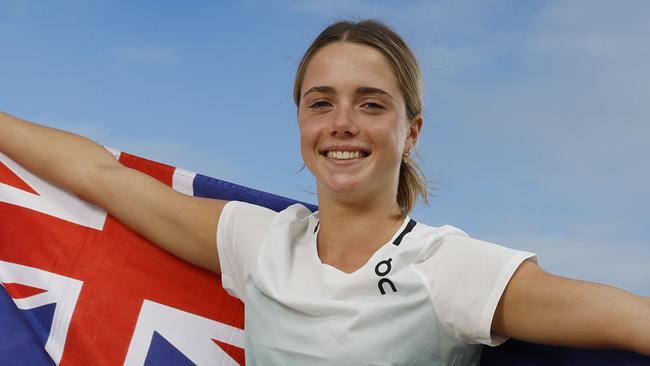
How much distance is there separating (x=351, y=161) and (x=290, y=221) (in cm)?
38

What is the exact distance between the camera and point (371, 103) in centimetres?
266

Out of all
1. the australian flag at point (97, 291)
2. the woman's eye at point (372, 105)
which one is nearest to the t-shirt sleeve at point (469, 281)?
the woman's eye at point (372, 105)

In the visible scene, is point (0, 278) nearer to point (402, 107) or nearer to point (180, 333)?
point (180, 333)

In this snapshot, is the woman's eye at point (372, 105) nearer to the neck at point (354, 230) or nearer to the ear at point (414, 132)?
the ear at point (414, 132)

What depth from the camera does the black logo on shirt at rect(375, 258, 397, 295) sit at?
8.25 feet

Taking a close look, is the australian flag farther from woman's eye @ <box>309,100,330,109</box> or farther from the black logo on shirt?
the black logo on shirt

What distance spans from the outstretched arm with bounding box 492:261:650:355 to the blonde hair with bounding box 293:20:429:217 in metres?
0.57

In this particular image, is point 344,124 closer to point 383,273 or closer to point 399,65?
point 399,65

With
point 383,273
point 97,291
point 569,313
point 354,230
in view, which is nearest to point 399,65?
point 354,230

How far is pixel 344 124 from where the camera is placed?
2.61m

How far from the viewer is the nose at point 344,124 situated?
261cm

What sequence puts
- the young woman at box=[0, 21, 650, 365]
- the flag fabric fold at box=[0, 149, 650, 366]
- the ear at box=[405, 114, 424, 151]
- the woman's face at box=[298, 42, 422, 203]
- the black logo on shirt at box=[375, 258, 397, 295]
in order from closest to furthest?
1. the young woman at box=[0, 21, 650, 365]
2. the black logo on shirt at box=[375, 258, 397, 295]
3. the woman's face at box=[298, 42, 422, 203]
4. the ear at box=[405, 114, 424, 151]
5. the flag fabric fold at box=[0, 149, 650, 366]

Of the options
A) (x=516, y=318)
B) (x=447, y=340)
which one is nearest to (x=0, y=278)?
(x=447, y=340)

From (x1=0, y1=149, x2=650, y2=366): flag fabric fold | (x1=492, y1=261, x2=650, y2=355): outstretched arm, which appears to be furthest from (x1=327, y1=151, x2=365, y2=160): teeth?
(x1=492, y1=261, x2=650, y2=355): outstretched arm
